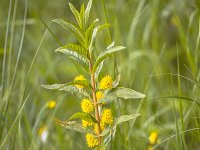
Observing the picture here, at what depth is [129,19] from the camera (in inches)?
125

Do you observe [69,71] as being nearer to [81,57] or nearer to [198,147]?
[198,147]

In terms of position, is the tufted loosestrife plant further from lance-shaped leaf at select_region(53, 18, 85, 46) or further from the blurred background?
the blurred background

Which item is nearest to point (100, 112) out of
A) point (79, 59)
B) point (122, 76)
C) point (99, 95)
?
point (99, 95)

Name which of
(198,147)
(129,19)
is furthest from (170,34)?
(198,147)

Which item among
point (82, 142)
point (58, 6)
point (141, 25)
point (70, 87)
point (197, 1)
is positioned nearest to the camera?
point (70, 87)

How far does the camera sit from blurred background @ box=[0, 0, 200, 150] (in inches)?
68.9

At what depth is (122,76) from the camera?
2.97m

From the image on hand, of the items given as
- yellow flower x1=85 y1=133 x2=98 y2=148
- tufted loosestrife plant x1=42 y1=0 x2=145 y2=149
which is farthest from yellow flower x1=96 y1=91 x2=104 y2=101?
yellow flower x1=85 y1=133 x2=98 y2=148

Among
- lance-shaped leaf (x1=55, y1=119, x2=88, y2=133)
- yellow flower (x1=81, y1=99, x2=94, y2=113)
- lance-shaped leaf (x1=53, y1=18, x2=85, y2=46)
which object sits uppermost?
lance-shaped leaf (x1=53, y1=18, x2=85, y2=46)

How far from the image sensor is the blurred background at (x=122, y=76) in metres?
1.75

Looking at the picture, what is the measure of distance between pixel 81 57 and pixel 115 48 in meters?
0.13

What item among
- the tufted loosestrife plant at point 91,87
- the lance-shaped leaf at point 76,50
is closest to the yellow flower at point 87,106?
the tufted loosestrife plant at point 91,87

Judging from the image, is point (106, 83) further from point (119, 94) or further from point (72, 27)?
point (72, 27)

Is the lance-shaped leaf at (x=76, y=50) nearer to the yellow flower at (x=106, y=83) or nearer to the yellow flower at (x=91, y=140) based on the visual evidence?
the yellow flower at (x=106, y=83)
